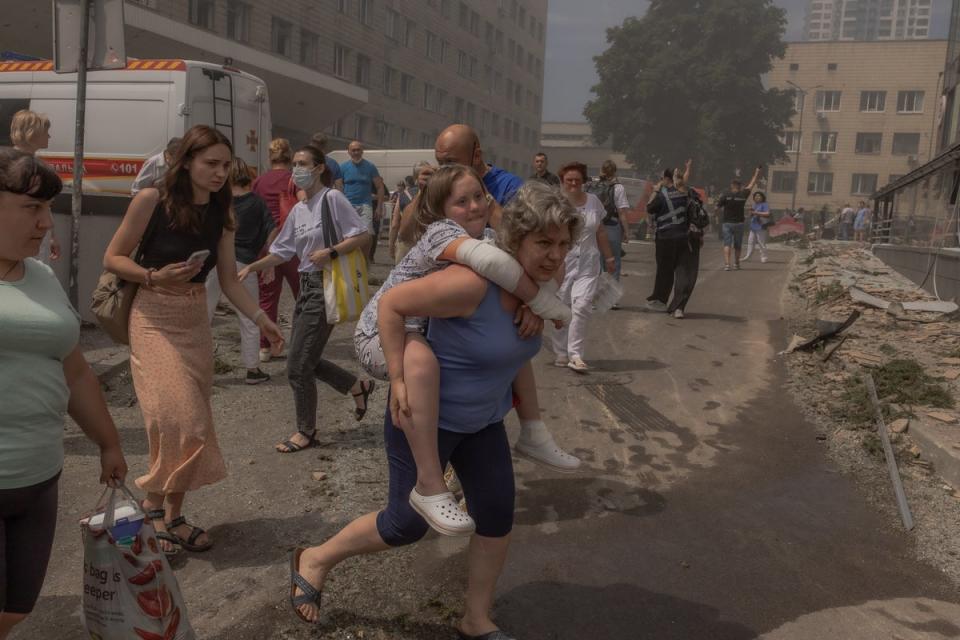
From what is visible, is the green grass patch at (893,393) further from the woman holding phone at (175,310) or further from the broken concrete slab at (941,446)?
the woman holding phone at (175,310)

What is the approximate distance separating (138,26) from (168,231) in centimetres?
2170

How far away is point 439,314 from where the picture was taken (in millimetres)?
2557

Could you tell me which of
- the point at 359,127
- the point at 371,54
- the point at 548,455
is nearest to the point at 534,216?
the point at 548,455

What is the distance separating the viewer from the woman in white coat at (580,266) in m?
7.50

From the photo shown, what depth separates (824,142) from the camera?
75062mm

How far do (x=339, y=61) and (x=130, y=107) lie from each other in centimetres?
2871

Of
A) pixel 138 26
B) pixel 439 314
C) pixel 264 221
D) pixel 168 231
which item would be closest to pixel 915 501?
pixel 439 314

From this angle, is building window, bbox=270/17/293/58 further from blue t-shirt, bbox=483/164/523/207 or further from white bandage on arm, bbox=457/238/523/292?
white bandage on arm, bbox=457/238/523/292

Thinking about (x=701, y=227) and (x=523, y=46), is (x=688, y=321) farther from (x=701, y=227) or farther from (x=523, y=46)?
(x=523, y=46)

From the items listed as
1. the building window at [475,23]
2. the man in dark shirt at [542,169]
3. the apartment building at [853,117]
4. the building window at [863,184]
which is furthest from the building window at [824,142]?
the man in dark shirt at [542,169]

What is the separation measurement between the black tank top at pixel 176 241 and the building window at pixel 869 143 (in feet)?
263

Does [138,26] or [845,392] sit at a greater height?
[138,26]

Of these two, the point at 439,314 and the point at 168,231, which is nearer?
the point at 439,314

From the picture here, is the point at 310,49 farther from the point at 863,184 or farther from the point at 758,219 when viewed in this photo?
the point at 863,184
